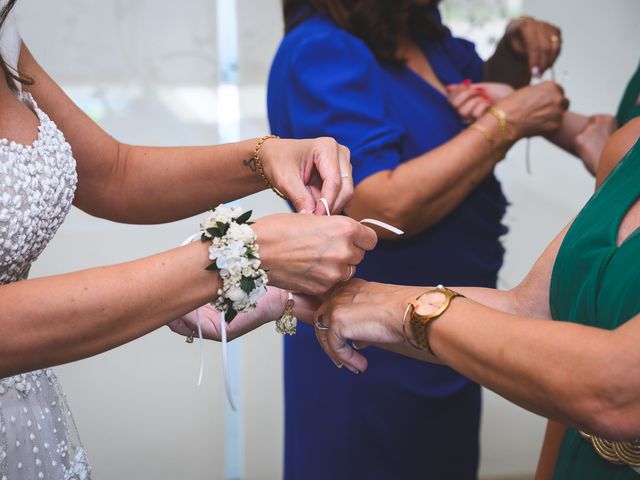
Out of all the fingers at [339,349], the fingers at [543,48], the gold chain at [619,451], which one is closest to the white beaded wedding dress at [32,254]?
the fingers at [339,349]

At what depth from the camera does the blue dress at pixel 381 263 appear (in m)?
1.73

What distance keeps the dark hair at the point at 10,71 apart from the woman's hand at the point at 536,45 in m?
1.43

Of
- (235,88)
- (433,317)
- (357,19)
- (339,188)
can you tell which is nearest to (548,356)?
(433,317)

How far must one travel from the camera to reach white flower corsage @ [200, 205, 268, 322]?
3.65ft

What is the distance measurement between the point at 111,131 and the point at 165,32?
0.44 metres

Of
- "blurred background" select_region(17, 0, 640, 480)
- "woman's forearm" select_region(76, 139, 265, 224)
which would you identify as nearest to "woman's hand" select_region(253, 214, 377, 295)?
"woman's forearm" select_region(76, 139, 265, 224)

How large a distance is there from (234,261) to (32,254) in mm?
337

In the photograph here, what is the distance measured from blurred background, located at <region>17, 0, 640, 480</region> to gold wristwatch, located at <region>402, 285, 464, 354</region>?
196cm

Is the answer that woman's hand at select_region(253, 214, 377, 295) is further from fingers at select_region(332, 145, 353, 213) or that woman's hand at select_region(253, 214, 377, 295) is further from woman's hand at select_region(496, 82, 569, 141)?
woman's hand at select_region(496, 82, 569, 141)

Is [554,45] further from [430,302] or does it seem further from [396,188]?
[430,302]

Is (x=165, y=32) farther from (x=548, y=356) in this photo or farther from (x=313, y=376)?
(x=548, y=356)

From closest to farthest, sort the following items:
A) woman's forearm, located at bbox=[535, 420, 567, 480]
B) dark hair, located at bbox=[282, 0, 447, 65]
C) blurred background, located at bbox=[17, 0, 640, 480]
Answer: woman's forearm, located at bbox=[535, 420, 567, 480]
dark hair, located at bbox=[282, 0, 447, 65]
blurred background, located at bbox=[17, 0, 640, 480]

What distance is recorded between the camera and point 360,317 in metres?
1.33

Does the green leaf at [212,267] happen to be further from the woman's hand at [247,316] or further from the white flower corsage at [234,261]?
the woman's hand at [247,316]
